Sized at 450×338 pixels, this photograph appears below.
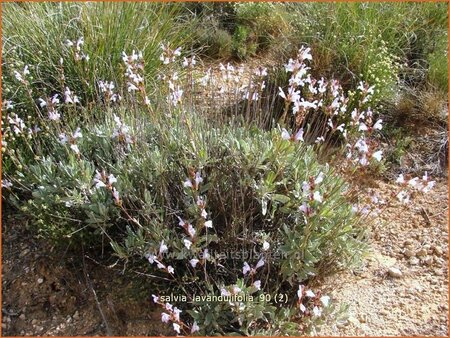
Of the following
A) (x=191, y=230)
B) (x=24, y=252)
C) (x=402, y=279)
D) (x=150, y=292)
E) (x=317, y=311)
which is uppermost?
(x=191, y=230)

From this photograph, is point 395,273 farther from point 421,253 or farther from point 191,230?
point 191,230

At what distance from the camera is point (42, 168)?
10.3ft

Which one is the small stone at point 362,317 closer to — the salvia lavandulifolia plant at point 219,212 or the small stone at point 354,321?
the small stone at point 354,321

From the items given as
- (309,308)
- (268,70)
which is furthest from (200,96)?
(309,308)

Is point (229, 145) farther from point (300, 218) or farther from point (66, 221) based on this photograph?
point (66, 221)

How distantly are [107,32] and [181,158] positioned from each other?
183cm

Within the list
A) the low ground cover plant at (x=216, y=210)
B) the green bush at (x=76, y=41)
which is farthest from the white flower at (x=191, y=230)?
the green bush at (x=76, y=41)

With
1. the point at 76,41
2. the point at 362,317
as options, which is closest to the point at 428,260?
the point at 362,317

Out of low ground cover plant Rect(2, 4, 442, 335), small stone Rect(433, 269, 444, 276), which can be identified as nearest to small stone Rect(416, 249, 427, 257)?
small stone Rect(433, 269, 444, 276)

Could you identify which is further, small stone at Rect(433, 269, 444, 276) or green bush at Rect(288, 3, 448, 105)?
green bush at Rect(288, 3, 448, 105)

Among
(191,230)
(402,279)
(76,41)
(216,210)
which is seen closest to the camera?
(191,230)

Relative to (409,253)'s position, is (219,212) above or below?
above

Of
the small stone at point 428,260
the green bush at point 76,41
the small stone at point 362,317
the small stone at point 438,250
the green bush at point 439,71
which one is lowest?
the small stone at point 362,317

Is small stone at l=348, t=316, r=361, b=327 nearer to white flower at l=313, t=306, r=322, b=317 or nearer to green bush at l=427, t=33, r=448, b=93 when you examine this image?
white flower at l=313, t=306, r=322, b=317
